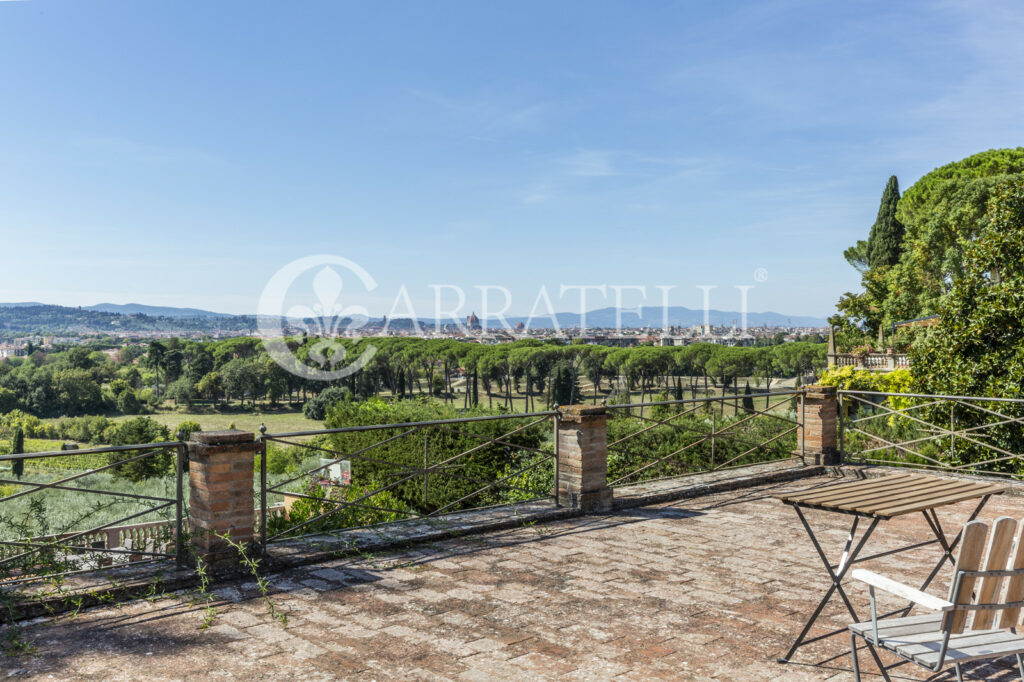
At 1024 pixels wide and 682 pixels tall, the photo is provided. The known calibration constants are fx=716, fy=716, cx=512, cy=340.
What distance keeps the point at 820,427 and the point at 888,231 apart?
41.3m

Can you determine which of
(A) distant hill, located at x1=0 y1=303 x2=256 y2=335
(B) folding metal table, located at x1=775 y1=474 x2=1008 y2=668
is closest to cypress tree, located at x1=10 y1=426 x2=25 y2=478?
(B) folding metal table, located at x1=775 y1=474 x2=1008 y2=668

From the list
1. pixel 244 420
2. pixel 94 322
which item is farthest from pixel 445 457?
pixel 94 322

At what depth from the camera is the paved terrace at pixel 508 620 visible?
320cm

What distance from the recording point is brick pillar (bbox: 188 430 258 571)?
4.47m

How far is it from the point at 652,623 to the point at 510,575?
1.13 metres

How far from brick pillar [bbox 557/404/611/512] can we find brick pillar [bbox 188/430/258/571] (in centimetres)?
288

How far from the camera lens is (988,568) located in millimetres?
2568

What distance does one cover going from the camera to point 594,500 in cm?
651

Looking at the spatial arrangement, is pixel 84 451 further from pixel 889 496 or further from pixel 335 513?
pixel 889 496

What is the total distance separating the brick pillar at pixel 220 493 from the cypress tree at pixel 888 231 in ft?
154

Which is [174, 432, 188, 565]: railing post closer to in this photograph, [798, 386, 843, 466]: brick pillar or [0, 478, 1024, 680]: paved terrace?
[0, 478, 1024, 680]: paved terrace

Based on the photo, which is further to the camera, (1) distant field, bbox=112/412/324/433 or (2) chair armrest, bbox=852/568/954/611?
(1) distant field, bbox=112/412/324/433

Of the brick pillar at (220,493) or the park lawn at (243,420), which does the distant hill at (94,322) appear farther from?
the brick pillar at (220,493)

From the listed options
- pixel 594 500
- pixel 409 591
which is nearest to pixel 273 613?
pixel 409 591
